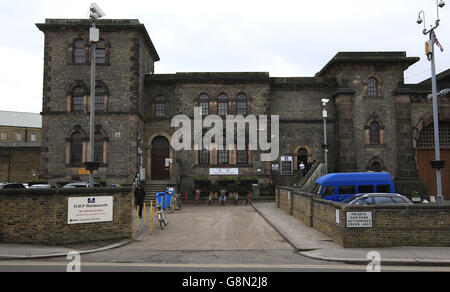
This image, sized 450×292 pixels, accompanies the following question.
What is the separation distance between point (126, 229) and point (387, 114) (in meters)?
23.6

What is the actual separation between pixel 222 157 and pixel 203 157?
1598mm

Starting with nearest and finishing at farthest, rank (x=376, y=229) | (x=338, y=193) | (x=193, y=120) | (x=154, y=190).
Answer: (x=376, y=229) < (x=338, y=193) < (x=154, y=190) < (x=193, y=120)

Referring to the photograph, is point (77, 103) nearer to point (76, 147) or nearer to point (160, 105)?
point (76, 147)

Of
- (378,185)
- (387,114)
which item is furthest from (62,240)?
(387,114)

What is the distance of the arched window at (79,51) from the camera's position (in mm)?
25250

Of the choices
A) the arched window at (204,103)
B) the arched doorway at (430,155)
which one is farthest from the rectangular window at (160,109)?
the arched doorway at (430,155)

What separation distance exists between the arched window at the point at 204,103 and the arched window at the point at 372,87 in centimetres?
1378

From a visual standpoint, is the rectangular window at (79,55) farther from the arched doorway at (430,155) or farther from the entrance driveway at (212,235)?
the arched doorway at (430,155)

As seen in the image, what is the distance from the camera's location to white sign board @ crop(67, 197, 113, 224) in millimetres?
11146

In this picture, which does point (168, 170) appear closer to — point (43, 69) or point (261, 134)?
point (261, 134)

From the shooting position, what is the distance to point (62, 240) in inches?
425

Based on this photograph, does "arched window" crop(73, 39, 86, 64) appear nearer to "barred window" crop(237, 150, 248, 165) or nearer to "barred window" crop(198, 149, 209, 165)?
"barred window" crop(198, 149, 209, 165)

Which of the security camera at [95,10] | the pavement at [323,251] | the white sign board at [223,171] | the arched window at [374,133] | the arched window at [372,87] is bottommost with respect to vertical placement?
the pavement at [323,251]

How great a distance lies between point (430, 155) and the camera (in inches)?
1075
